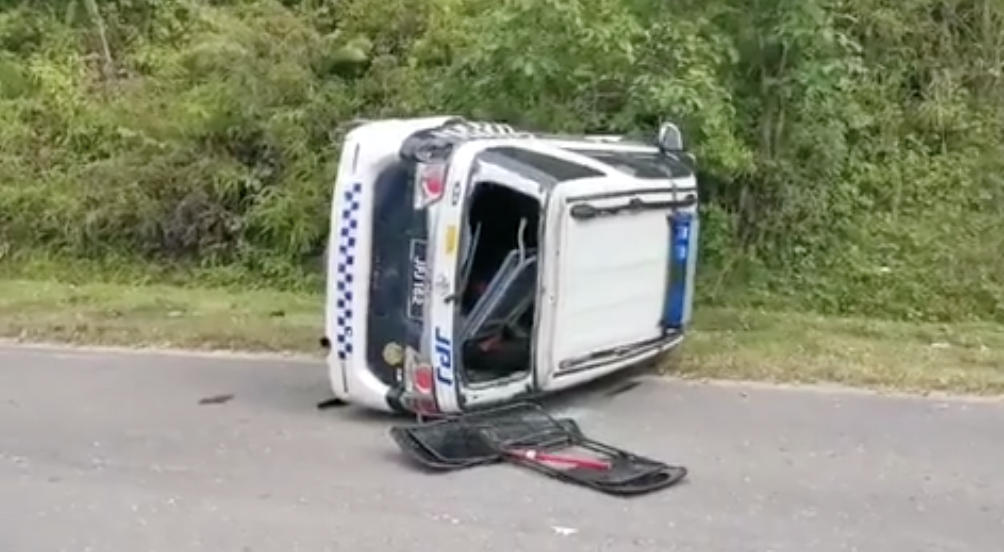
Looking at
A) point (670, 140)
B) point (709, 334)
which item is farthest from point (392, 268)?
point (709, 334)

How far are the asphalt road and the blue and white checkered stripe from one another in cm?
43

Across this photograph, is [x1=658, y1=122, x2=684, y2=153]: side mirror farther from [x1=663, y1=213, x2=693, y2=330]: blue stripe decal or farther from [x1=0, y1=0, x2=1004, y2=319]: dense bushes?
[x1=0, y1=0, x2=1004, y2=319]: dense bushes

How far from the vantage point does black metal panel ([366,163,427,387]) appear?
21.2 ft

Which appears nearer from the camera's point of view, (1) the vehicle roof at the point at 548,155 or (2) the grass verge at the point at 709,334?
(1) the vehicle roof at the point at 548,155

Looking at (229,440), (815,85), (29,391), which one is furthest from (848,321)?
(29,391)

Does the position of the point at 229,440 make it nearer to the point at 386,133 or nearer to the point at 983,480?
the point at 386,133

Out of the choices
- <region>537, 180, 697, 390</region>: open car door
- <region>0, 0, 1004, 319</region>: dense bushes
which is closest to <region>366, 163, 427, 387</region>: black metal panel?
<region>537, 180, 697, 390</region>: open car door

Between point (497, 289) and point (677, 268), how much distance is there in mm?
1189

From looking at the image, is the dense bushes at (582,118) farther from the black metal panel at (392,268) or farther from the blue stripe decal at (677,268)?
the black metal panel at (392,268)

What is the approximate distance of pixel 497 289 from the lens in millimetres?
6582

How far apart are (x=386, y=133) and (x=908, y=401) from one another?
110 inches

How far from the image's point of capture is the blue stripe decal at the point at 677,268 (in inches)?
287

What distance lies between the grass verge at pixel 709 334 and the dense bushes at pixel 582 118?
656 mm

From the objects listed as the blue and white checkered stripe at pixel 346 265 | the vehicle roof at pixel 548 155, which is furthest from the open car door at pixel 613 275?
the blue and white checkered stripe at pixel 346 265
